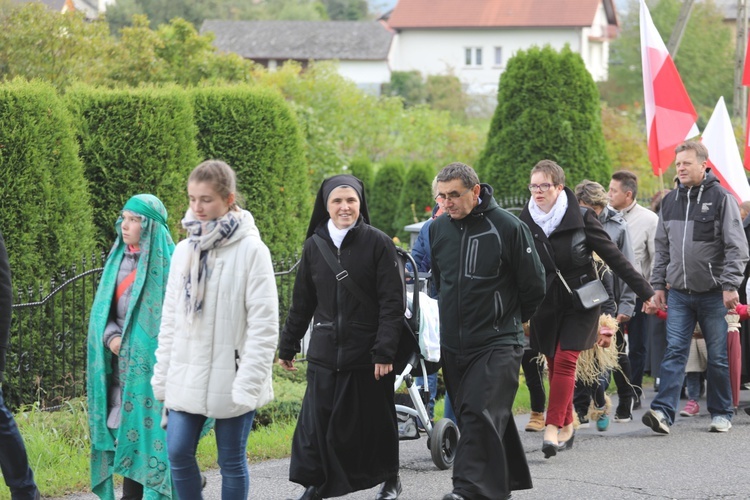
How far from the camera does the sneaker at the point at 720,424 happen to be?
325 inches

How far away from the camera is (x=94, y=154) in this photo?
10203 mm

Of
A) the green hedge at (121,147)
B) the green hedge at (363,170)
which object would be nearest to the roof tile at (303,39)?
the green hedge at (363,170)

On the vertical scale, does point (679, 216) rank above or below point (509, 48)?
below

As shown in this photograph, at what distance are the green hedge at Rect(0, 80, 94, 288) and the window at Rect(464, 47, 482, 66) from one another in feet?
263

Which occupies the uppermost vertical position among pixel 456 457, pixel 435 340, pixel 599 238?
pixel 599 238

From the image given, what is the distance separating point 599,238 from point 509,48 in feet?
266

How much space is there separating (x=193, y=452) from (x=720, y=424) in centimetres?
484

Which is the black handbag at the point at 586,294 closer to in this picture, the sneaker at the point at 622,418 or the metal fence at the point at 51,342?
the sneaker at the point at 622,418

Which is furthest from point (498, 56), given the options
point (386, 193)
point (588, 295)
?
point (588, 295)

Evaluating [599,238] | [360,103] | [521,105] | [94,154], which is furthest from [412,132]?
[599,238]

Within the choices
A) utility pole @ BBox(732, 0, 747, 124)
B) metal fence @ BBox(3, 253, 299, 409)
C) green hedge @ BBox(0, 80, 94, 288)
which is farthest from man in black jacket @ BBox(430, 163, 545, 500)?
utility pole @ BBox(732, 0, 747, 124)

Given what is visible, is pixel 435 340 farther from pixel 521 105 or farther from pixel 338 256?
pixel 521 105

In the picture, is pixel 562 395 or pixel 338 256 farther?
pixel 562 395

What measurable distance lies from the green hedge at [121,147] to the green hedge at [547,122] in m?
6.98
